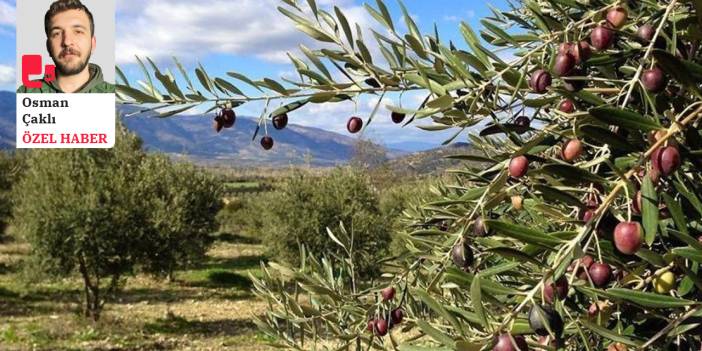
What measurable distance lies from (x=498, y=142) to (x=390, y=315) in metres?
0.86

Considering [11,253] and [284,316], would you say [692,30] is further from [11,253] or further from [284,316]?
[11,253]

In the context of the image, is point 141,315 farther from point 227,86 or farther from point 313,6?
point 313,6

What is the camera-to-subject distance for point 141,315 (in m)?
15.7

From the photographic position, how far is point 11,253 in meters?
25.2

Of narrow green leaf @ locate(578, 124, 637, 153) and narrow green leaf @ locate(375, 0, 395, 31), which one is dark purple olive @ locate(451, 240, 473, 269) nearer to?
narrow green leaf @ locate(578, 124, 637, 153)

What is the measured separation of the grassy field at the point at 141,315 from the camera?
42.1 feet

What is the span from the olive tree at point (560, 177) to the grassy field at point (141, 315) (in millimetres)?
10040

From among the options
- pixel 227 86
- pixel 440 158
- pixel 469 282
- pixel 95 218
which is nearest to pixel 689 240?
pixel 469 282

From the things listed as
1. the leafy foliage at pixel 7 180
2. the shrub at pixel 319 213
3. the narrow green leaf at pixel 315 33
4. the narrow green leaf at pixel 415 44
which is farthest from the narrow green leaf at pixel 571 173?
the leafy foliage at pixel 7 180

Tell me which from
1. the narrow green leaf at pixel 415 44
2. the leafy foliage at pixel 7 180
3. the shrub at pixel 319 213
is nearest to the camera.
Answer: the narrow green leaf at pixel 415 44

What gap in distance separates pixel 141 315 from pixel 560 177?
16288 millimetres

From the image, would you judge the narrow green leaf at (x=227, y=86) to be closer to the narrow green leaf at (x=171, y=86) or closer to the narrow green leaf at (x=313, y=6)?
the narrow green leaf at (x=171, y=86)

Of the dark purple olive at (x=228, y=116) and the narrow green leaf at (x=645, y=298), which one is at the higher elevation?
the dark purple olive at (x=228, y=116)

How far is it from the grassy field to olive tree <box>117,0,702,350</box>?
10.0 m
